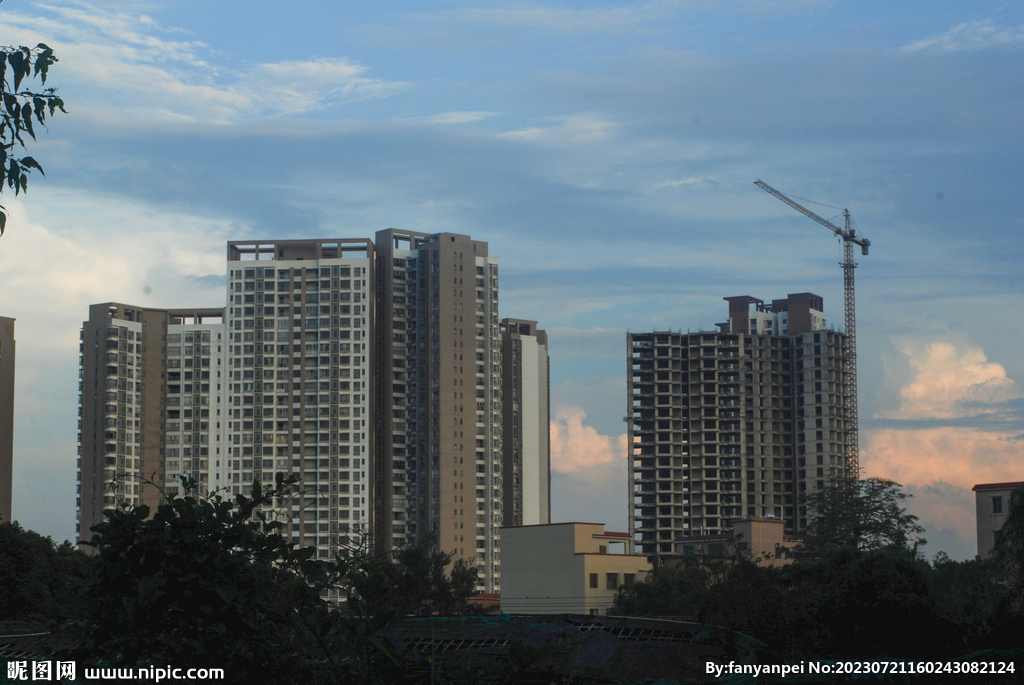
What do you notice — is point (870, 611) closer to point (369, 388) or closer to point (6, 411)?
point (369, 388)

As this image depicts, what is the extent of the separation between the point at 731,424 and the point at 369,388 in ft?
134

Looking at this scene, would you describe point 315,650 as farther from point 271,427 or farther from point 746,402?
point 746,402

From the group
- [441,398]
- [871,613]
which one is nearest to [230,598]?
[871,613]

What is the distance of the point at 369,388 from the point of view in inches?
3733

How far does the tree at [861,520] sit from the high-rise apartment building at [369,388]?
43.6 metres

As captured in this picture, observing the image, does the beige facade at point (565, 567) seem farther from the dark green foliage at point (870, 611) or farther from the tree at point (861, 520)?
the dark green foliage at point (870, 611)

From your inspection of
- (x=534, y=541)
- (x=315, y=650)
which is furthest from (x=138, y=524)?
(x=534, y=541)

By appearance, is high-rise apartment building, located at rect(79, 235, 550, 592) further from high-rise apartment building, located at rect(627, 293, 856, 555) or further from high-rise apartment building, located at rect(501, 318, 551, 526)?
high-rise apartment building, located at rect(627, 293, 856, 555)

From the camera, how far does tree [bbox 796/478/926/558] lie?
51031 millimetres

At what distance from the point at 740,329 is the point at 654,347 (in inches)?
389

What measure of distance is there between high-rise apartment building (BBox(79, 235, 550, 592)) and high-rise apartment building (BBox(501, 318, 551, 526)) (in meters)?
10.3

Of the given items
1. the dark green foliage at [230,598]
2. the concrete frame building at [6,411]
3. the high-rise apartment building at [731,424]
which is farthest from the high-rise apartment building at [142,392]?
the dark green foliage at [230,598]

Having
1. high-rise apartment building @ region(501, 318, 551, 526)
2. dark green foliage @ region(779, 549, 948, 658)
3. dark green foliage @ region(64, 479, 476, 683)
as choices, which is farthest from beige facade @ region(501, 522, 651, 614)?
dark green foliage @ region(64, 479, 476, 683)

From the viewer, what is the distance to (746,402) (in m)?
112
